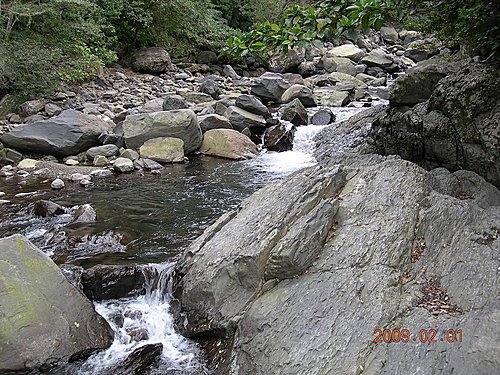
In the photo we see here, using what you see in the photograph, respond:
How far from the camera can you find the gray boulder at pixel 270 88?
16916mm

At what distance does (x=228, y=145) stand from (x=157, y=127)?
1.94 m

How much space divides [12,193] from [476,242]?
8.41 meters

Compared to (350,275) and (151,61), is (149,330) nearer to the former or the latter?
(350,275)

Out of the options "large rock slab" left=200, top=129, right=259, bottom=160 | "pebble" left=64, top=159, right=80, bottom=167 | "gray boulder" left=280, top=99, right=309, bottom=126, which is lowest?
"pebble" left=64, top=159, right=80, bottom=167

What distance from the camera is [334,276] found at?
4.15 m

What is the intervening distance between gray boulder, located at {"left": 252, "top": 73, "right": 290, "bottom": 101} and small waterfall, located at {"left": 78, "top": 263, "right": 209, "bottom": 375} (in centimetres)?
1226

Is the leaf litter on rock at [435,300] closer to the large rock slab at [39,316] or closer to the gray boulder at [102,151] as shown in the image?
the large rock slab at [39,316]

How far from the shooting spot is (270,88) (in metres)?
16.9

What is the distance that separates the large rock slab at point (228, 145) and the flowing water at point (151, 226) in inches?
12.2

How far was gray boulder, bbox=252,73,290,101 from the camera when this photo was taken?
16.9m

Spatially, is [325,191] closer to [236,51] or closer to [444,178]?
[444,178]

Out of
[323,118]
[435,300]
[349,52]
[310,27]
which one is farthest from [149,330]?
[349,52]
